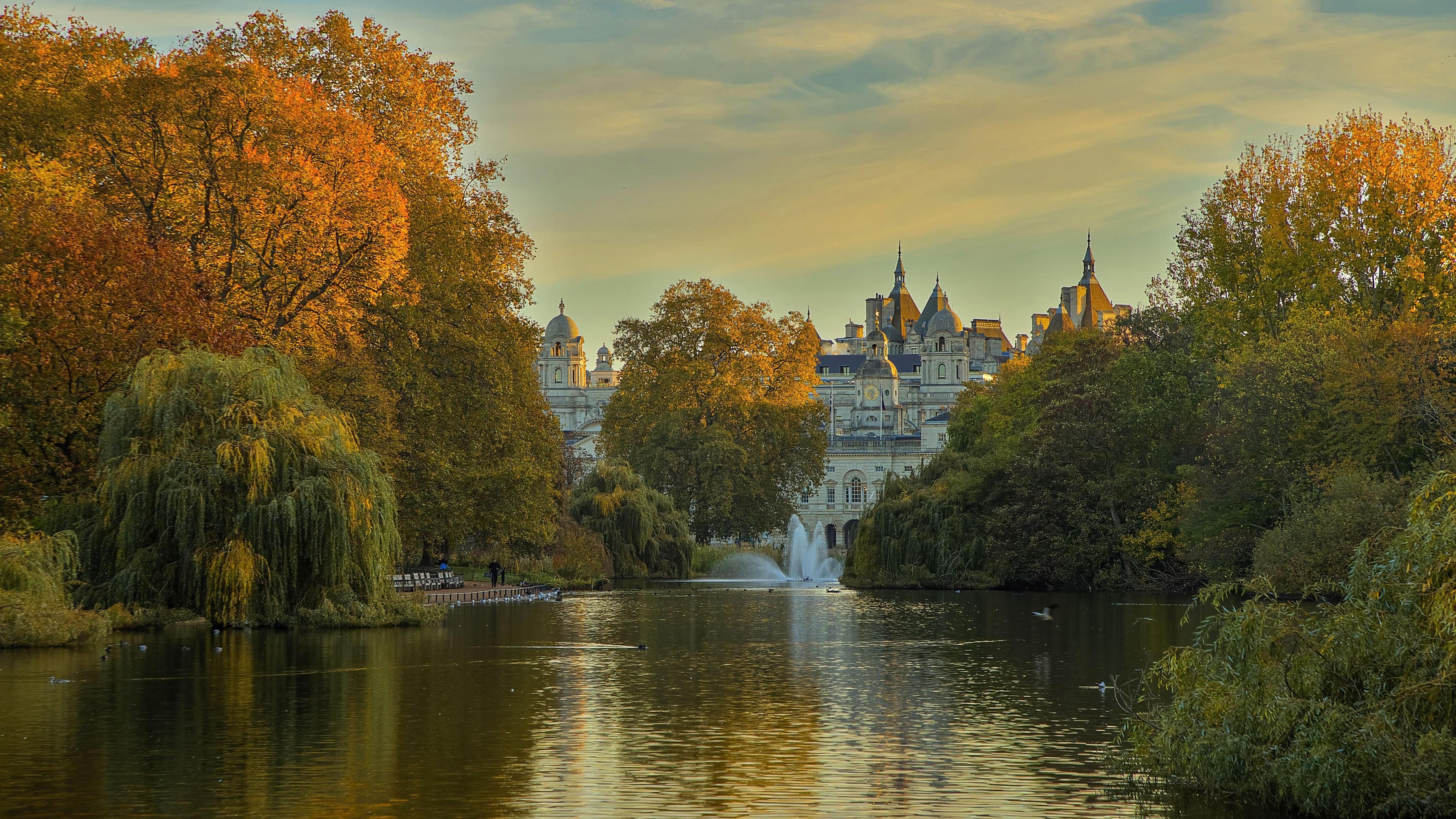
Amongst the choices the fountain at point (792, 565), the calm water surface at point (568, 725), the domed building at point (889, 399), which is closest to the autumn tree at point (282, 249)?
the calm water surface at point (568, 725)

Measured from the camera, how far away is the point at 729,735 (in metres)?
15.9

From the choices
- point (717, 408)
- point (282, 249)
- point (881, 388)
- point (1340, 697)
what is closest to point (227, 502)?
point (282, 249)

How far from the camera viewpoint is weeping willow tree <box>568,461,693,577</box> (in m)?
53.6

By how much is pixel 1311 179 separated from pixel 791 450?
29.8m

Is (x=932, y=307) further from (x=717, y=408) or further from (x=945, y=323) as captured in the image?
(x=717, y=408)

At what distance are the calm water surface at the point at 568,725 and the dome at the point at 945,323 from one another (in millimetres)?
147766

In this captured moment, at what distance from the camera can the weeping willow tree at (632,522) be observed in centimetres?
5356

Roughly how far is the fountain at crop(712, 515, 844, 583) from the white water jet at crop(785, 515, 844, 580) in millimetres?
17

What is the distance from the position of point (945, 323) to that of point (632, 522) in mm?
124893

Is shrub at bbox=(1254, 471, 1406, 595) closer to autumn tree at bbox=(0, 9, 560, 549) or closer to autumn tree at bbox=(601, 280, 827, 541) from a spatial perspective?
autumn tree at bbox=(0, 9, 560, 549)

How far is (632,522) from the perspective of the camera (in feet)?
177

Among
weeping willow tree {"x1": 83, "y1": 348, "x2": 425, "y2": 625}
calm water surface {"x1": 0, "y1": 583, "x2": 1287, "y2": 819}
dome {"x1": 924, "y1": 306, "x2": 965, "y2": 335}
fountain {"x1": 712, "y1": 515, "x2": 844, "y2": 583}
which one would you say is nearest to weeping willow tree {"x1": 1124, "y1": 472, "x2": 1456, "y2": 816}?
calm water surface {"x1": 0, "y1": 583, "x2": 1287, "y2": 819}

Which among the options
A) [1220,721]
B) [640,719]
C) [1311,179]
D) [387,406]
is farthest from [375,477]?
[1311,179]

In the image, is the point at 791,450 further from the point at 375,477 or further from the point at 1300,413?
the point at 375,477
